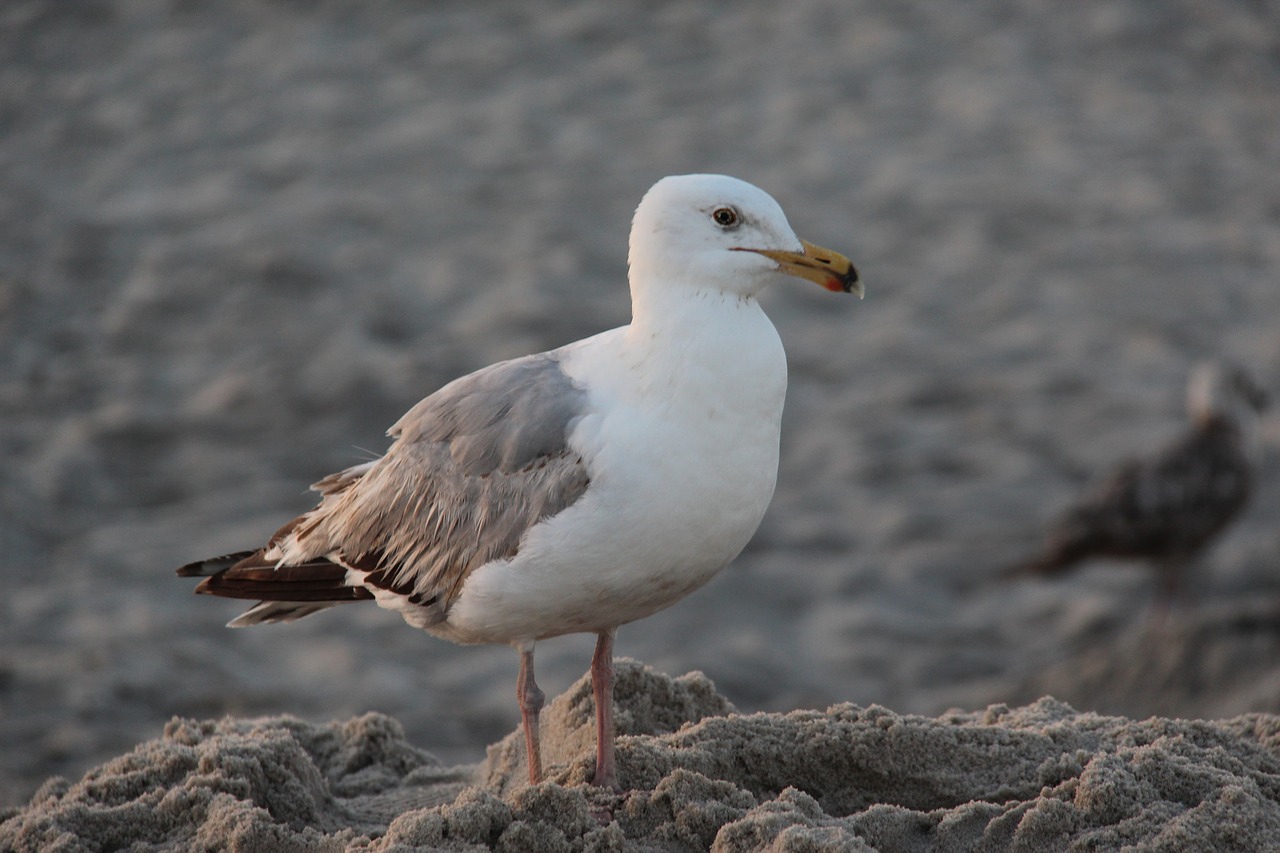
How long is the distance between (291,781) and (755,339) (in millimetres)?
1992

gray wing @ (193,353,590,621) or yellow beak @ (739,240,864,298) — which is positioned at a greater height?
yellow beak @ (739,240,864,298)

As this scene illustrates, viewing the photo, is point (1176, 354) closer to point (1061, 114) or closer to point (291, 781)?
point (1061, 114)

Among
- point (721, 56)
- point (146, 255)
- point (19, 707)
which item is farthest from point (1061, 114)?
point (19, 707)

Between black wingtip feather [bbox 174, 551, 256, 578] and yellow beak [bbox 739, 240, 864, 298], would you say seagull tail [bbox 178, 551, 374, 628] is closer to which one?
black wingtip feather [bbox 174, 551, 256, 578]

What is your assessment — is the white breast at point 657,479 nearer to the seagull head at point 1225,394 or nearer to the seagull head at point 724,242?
the seagull head at point 724,242

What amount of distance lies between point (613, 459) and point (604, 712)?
0.83 m

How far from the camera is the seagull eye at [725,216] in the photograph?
460 cm

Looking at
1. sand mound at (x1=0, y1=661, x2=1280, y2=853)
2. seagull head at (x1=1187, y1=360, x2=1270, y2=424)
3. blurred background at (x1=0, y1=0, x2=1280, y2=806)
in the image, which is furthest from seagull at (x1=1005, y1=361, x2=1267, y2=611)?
sand mound at (x1=0, y1=661, x2=1280, y2=853)

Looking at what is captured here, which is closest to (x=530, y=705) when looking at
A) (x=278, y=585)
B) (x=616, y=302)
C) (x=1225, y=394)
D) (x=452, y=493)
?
(x=452, y=493)

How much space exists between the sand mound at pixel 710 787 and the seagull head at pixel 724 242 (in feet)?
4.46

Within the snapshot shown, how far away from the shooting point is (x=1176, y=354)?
38.3 feet

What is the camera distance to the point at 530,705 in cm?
476

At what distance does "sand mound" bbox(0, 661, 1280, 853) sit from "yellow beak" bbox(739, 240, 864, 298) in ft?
4.36

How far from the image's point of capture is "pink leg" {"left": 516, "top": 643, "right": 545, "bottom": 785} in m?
4.73
